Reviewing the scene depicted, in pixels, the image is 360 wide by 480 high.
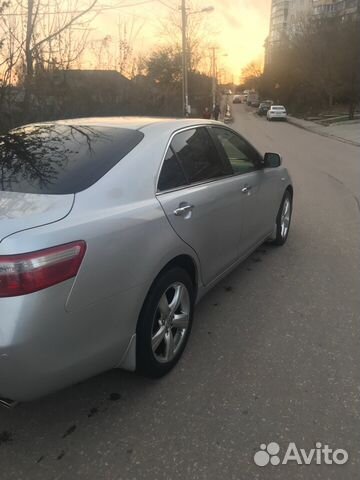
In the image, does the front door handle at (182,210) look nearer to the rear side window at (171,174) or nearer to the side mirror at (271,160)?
the rear side window at (171,174)

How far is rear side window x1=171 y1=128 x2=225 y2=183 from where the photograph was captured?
319 cm

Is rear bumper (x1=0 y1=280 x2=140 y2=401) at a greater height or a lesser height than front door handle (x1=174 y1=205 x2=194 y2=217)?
lesser

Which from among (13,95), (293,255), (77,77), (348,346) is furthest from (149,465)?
(77,77)

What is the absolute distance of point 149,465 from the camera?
222cm

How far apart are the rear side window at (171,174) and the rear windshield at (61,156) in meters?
0.24

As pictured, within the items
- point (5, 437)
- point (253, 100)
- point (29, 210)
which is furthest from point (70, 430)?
point (253, 100)

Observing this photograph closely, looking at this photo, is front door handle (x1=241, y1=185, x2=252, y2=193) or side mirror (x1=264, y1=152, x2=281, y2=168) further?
side mirror (x1=264, y1=152, x2=281, y2=168)

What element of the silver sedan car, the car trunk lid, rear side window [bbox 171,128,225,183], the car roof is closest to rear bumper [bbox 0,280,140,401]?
the silver sedan car

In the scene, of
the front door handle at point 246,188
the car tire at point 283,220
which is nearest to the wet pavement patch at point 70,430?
the front door handle at point 246,188

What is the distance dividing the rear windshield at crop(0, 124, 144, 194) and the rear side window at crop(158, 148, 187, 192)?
0.24 m

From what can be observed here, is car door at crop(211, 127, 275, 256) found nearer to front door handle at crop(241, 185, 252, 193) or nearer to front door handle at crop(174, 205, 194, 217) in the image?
front door handle at crop(241, 185, 252, 193)

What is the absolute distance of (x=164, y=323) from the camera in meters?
2.83

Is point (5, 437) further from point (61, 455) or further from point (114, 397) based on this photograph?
point (114, 397)

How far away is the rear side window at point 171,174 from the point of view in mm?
2867
